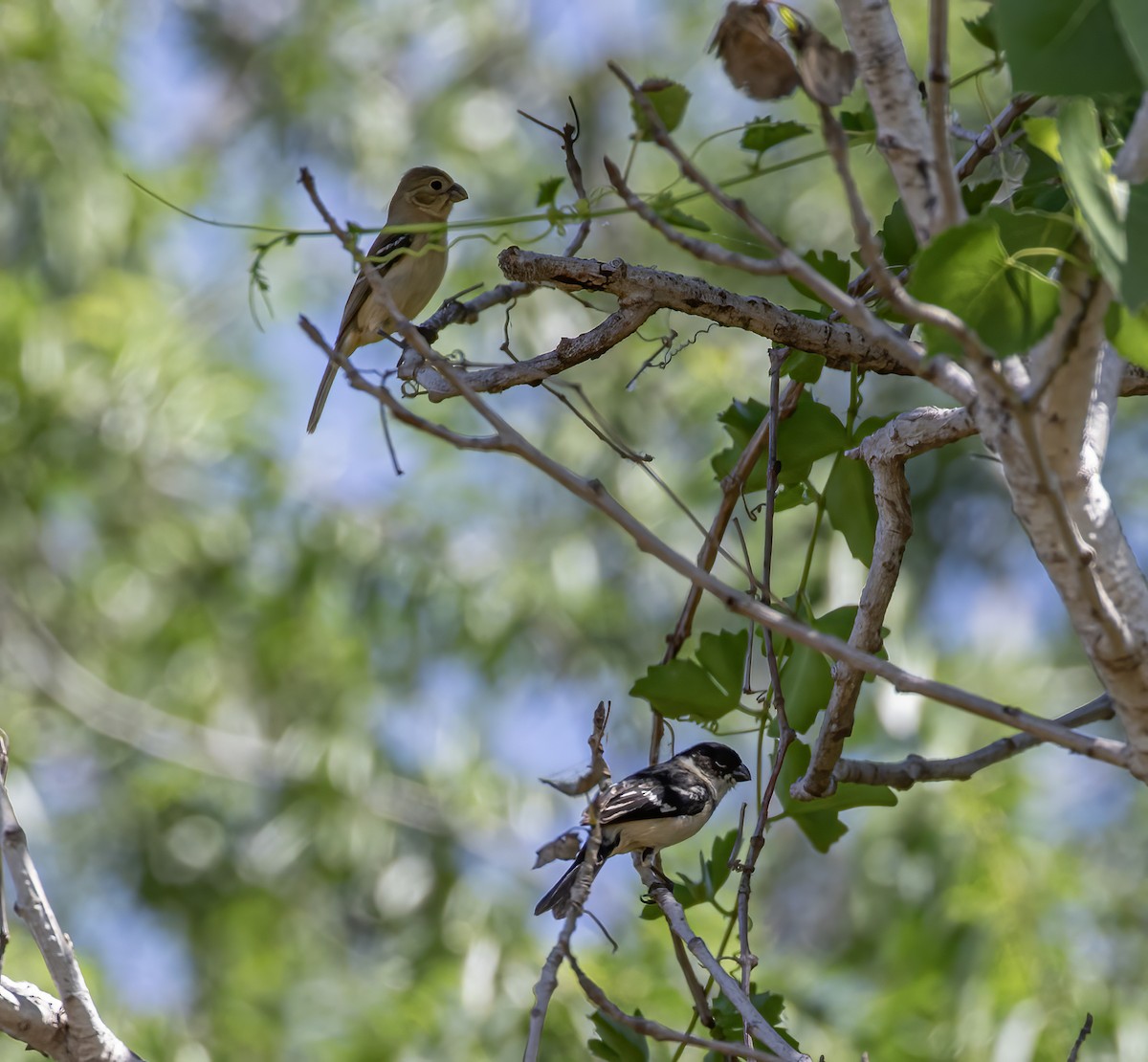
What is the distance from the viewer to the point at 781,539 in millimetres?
8188

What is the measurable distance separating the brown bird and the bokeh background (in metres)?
1.63

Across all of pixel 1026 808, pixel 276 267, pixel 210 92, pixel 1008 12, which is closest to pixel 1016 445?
pixel 1008 12

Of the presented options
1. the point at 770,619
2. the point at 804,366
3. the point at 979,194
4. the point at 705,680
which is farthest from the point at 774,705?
the point at 770,619

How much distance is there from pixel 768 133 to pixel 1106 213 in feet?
2.07

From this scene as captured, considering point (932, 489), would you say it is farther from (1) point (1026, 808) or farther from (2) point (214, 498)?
(2) point (214, 498)

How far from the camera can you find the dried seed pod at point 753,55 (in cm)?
114

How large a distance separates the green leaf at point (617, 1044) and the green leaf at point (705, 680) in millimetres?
512

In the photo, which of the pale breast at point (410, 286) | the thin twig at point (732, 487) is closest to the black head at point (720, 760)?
the thin twig at point (732, 487)

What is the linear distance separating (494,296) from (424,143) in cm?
803

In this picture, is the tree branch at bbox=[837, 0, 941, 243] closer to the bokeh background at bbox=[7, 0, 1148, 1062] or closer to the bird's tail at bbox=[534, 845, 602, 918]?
the bird's tail at bbox=[534, 845, 602, 918]

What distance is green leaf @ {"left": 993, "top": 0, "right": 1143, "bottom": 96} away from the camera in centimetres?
123

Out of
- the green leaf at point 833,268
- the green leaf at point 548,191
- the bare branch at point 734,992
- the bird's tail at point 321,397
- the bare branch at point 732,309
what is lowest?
the bare branch at point 734,992

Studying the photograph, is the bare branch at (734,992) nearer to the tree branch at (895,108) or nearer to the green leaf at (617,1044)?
the green leaf at (617,1044)

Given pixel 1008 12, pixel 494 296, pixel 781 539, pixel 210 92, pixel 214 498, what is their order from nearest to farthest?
pixel 1008 12 < pixel 494 296 < pixel 781 539 < pixel 214 498 < pixel 210 92
